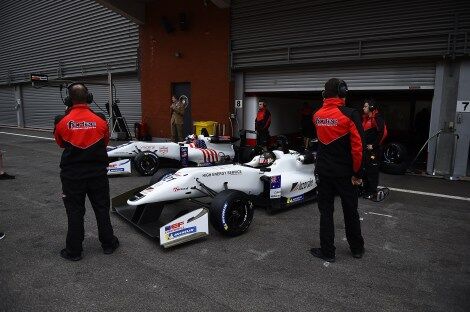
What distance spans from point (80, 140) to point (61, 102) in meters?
18.0

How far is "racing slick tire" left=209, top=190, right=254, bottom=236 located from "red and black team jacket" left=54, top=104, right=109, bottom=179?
4.44 ft

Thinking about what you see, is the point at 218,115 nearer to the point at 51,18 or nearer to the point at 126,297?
the point at 126,297

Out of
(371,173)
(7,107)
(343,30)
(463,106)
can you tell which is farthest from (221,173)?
(7,107)

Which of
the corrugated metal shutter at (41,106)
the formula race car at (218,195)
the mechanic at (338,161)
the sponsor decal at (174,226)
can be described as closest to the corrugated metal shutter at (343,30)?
the formula race car at (218,195)

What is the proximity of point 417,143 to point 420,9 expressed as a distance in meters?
6.15

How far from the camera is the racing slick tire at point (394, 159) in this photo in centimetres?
842

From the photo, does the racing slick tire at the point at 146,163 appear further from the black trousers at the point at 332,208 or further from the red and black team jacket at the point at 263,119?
the black trousers at the point at 332,208

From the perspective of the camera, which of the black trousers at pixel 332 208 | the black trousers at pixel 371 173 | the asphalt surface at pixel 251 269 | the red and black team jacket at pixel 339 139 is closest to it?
the asphalt surface at pixel 251 269

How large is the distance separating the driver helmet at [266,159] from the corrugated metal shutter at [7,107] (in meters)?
23.1

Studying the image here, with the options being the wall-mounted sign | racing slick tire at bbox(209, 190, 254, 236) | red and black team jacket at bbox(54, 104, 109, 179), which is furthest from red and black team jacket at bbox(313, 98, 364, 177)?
the wall-mounted sign

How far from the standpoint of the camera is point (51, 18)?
1953 cm

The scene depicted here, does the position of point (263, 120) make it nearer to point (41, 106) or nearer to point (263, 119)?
point (263, 119)

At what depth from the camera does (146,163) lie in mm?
8086

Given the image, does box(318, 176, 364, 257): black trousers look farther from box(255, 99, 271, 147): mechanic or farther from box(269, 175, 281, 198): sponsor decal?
box(255, 99, 271, 147): mechanic
